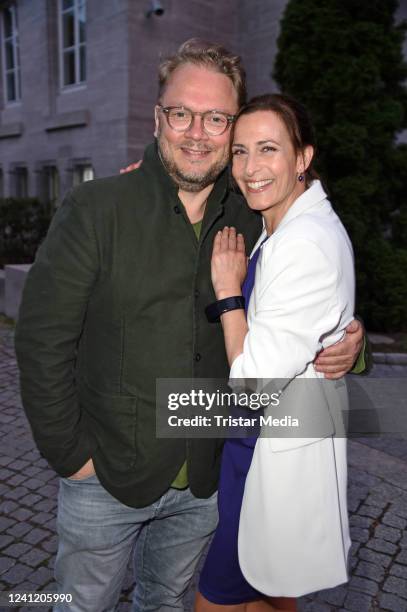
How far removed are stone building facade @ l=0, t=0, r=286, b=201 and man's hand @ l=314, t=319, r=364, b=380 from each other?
32.1 ft

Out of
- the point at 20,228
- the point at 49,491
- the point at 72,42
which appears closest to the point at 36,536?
the point at 49,491

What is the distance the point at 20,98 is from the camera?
15.9 meters

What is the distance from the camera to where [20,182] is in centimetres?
1605

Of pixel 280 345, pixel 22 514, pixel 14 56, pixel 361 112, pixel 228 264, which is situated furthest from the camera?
pixel 14 56

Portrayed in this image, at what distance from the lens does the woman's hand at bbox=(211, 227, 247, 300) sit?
192cm

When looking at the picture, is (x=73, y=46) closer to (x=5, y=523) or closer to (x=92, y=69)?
(x=92, y=69)

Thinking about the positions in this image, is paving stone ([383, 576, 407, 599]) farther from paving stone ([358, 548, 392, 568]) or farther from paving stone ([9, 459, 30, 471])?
paving stone ([9, 459, 30, 471])

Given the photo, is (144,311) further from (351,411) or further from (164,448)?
(351,411)

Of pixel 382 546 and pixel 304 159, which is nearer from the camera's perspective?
pixel 304 159

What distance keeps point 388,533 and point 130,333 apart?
2.65 m

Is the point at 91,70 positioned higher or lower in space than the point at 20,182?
higher

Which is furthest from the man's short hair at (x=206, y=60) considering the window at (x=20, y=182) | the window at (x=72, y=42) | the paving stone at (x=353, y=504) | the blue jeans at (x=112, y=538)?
the window at (x=20, y=182)

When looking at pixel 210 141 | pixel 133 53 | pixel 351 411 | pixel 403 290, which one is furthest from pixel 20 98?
pixel 210 141

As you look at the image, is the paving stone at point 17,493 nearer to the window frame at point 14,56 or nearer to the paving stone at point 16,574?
the paving stone at point 16,574
